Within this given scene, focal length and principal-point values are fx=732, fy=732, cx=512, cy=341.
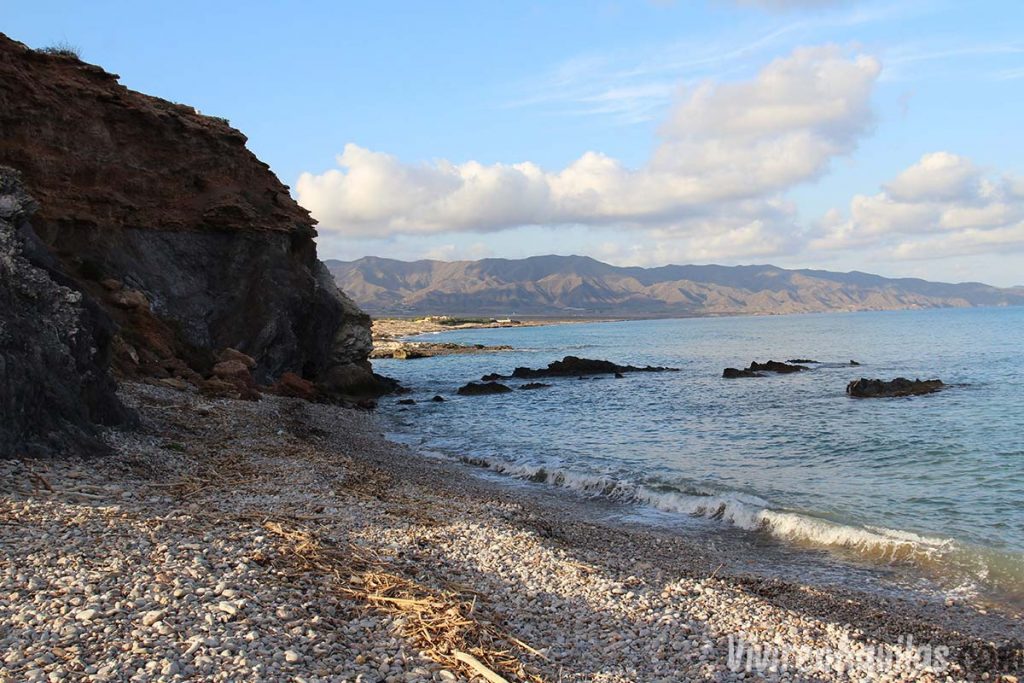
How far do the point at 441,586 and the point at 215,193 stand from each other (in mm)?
28429

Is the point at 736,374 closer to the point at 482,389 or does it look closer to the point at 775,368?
the point at 775,368

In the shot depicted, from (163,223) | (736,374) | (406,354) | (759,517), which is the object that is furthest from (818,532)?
(406,354)

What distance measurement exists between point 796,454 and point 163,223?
25.5 meters

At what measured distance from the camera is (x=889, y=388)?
3703 cm

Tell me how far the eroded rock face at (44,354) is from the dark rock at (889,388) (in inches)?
1324

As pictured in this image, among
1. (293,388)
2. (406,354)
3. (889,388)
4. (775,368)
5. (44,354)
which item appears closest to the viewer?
(44,354)

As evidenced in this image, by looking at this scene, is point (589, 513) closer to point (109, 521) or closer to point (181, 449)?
point (181, 449)

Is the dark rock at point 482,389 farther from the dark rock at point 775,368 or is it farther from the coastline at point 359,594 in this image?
the coastline at point 359,594

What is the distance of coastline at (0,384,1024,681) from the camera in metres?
5.92

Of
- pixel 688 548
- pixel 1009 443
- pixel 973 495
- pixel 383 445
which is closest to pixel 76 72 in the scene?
pixel 383 445

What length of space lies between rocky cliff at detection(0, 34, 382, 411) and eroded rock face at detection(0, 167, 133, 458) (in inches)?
266

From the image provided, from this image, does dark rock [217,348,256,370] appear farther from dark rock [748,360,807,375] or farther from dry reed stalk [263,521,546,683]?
dark rock [748,360,807,375]

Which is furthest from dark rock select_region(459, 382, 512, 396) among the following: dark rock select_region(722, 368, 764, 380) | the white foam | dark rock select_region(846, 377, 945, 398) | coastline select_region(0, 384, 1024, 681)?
coastline select_region(0, 384, 1024, 681)

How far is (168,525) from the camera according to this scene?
28.0 feet
